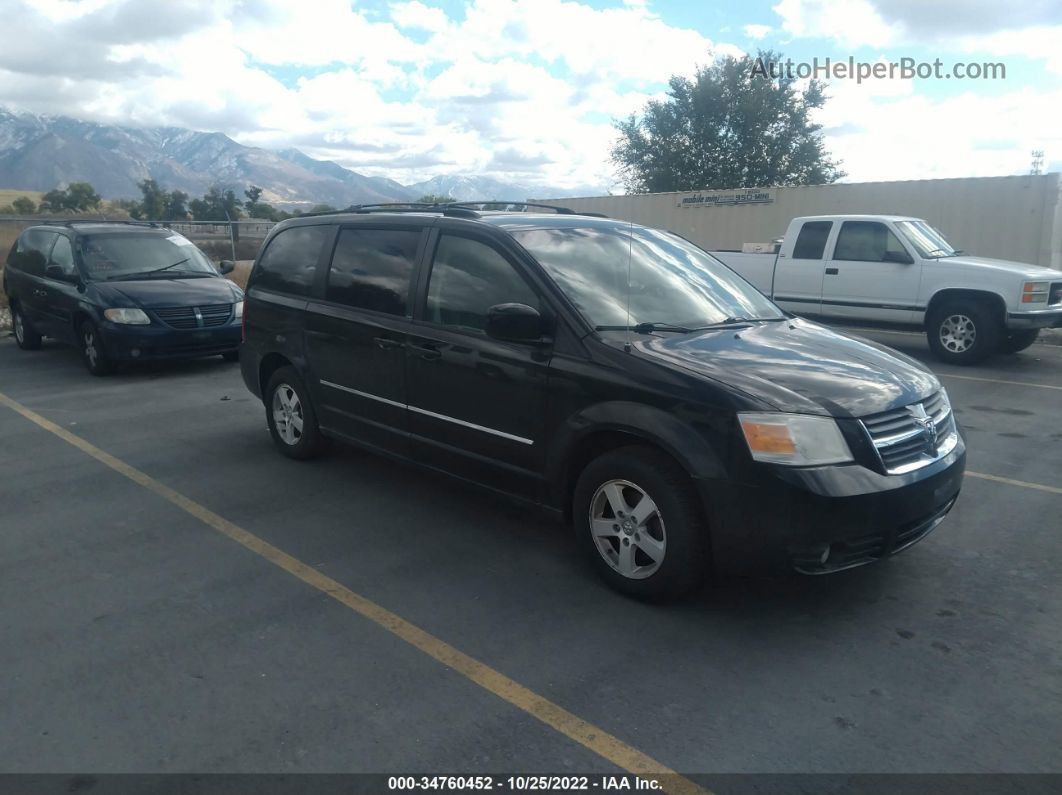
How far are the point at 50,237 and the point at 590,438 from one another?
9.82 m

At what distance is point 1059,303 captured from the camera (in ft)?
34.6

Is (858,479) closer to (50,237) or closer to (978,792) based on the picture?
(978,792)

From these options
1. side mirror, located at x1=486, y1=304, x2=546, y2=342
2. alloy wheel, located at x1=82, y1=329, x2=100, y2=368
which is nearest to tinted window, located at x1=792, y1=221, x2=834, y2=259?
side mirror, located at x1=486, y1=304, x2=546, y2=342

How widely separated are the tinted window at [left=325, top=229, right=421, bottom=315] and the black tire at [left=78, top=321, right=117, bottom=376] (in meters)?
5.24

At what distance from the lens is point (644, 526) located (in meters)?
3.94

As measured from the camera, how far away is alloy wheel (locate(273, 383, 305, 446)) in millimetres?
6285

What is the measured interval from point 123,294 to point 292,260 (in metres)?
4.54

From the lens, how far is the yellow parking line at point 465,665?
113 inches

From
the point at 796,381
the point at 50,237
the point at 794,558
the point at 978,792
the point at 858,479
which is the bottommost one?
the point at 978,792

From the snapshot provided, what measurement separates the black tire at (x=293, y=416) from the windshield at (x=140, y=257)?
4.93 meters

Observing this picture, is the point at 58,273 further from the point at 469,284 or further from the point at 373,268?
the point at 469,284

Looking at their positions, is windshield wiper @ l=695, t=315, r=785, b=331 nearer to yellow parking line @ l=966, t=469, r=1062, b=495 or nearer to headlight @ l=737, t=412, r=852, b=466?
headlight @ l=737, t=412, r=852, b=466

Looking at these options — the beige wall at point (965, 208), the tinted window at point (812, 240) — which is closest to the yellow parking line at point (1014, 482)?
the tinted window at point (812, 240)

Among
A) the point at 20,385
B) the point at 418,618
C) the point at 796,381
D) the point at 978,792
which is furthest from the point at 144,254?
the point at 978,792
